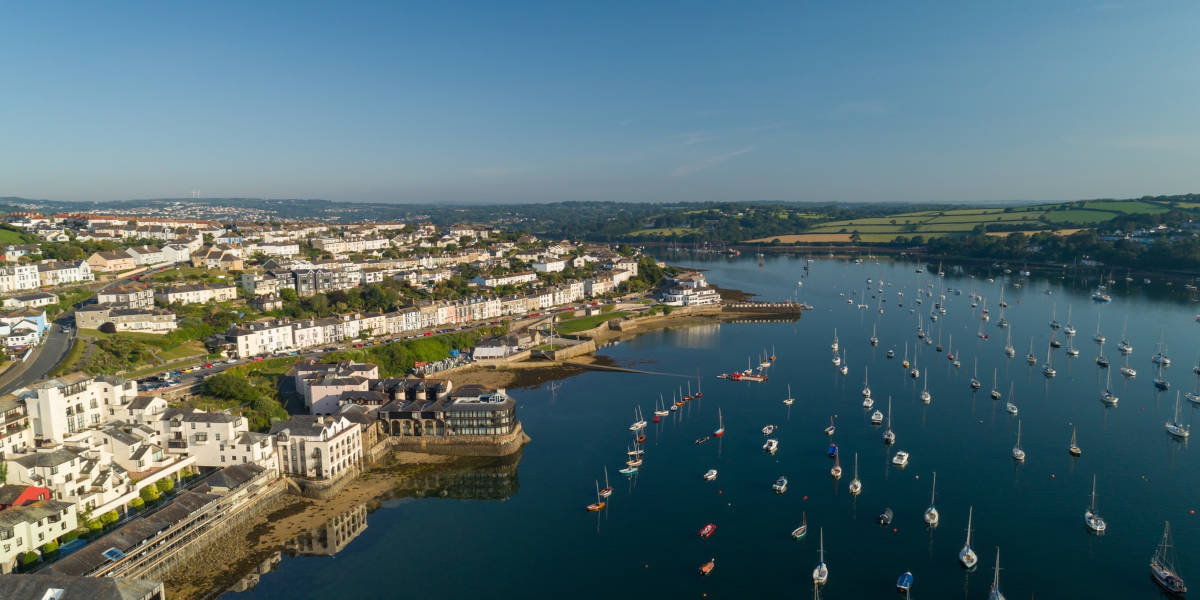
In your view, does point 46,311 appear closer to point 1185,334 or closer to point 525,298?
point 525,298

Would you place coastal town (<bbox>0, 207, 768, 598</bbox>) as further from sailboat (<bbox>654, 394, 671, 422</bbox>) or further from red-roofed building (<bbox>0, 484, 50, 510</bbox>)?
sailboat (<bbox>654, 394, 671, 422</bbox>)

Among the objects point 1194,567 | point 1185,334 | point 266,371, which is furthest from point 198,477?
point 1185,334

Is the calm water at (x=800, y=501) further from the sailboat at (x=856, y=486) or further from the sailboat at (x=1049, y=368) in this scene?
the sailboat at (x=1049, y=368)

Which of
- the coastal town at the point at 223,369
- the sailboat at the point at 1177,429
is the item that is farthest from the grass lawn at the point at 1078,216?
the sailboat at the point at 1177,429

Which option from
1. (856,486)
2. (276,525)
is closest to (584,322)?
(856,486)

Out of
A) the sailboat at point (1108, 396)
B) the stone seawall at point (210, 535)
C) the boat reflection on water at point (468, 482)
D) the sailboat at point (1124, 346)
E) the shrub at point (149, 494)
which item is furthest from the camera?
the sailboat at point (1124, 346)

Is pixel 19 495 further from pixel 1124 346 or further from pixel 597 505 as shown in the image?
pixel 1124 346

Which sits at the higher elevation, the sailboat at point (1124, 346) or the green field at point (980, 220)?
the green field at point (980, 220)

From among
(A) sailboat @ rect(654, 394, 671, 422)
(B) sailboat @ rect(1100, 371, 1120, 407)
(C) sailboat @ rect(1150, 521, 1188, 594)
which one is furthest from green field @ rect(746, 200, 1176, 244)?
(C) sailboat @ rect(1150, 521, 1188, 594)
